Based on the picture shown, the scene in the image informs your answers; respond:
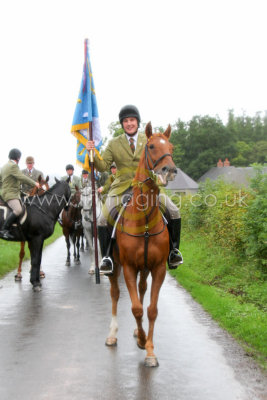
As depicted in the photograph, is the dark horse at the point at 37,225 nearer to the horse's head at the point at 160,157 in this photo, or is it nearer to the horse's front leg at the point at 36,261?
the horse's front leg at the point at 36,261

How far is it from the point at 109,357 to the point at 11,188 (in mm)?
5970

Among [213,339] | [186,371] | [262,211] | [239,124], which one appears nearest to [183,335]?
[213,339]

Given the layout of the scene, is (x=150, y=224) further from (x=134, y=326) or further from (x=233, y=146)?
(x=233, y=146)

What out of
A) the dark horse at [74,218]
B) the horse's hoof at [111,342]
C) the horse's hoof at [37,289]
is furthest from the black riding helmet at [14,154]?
the horse's hoof at [111,342]

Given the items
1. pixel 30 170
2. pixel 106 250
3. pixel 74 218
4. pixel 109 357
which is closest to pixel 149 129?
pixel 106 250

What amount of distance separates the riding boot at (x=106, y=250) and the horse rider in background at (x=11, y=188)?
4.56 metres

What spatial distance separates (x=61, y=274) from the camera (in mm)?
12492

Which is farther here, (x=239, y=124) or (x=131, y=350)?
(x=239, y=124)

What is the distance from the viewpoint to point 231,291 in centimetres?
948

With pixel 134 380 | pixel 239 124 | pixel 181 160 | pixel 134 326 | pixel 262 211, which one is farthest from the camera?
pixel 239 124

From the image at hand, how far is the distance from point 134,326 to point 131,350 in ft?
3.59

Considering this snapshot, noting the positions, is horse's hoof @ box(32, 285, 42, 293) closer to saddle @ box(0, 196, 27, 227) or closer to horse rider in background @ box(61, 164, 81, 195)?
saddle @ box(0, 196, 27, 227)

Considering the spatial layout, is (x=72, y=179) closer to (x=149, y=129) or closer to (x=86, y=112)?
(x=86, y=112)

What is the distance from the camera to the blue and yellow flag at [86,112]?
8.27 meters
